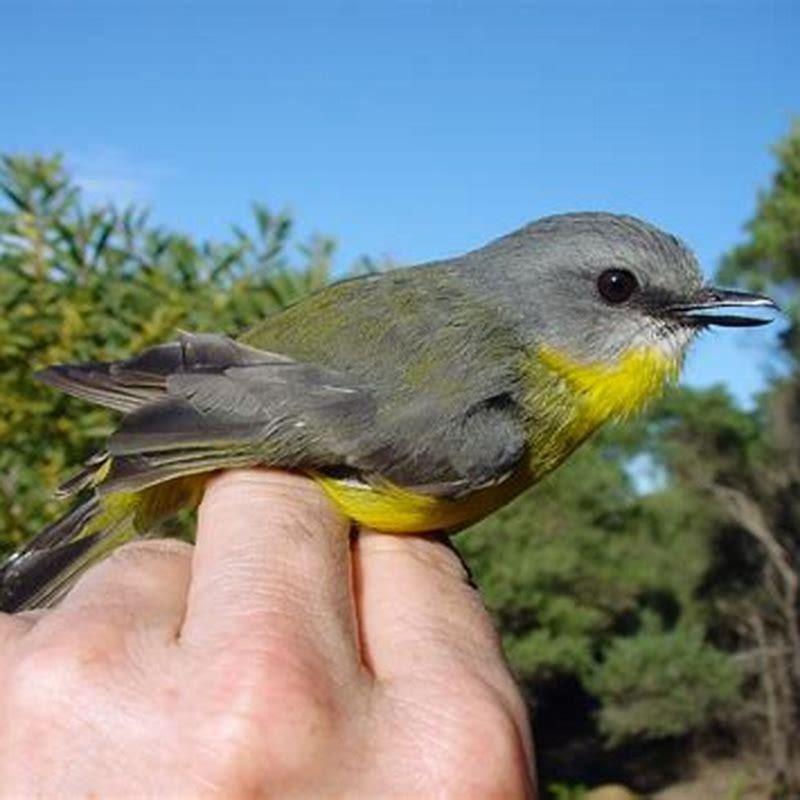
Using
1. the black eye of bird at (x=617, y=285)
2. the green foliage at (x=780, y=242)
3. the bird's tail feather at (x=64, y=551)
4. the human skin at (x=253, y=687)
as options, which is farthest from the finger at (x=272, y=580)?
the green foliage at (x=780, y=242)

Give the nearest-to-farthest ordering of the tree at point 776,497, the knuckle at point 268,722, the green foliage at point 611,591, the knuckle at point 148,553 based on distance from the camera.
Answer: the knuckle at point 268,722
the knuckle at point 148,553
the green foliage at point 611,591
the tree at point 776,497

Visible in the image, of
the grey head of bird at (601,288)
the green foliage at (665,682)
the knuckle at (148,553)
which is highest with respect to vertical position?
the grey head of bird at (601,288)

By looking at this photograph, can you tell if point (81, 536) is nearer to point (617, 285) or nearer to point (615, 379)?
point (615, 379)

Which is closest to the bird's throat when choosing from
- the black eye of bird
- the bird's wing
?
the black eye of bird

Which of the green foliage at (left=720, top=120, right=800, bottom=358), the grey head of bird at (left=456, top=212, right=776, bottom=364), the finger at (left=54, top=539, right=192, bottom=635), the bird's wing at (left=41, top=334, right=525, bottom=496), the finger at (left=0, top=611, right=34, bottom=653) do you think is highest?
the green foliage at (left=720, top=120, right=800, bottom=358)

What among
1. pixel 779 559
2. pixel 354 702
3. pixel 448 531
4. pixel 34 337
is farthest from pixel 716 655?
pixel 354 702

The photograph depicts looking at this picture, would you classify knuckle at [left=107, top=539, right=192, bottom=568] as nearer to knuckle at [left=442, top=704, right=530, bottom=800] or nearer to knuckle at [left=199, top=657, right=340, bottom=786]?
knuckle at [left=199, top=657, right=340, bottom=786]

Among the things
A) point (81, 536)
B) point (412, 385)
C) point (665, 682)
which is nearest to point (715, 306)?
point (412, 385)

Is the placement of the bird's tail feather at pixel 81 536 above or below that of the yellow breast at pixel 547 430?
below

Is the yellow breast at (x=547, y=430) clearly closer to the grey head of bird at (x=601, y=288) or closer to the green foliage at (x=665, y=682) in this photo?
A: the grey head of bird at (x=601, y=288)
